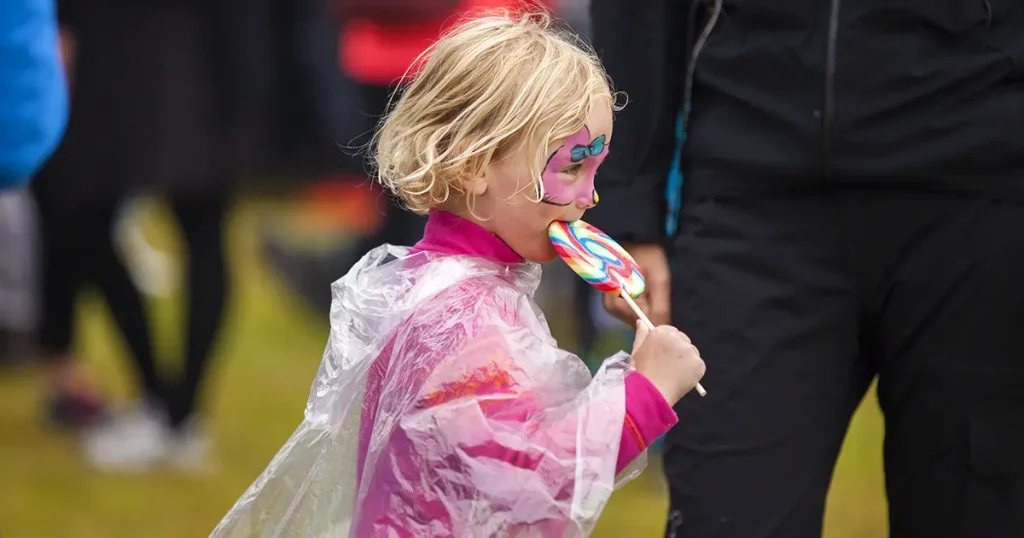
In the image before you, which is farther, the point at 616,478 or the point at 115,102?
the point at 115,102

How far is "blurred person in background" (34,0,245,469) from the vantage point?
356cm

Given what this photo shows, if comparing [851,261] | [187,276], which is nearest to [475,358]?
[851,261]

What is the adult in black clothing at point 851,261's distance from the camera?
1.64 meters

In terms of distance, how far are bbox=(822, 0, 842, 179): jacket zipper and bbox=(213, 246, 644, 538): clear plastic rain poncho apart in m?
0.43

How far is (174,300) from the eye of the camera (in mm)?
5320

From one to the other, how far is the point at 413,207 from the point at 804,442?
2.04 feet

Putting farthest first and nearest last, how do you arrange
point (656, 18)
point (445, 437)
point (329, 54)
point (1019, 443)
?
point (329, 54)
point (656, 18)
point (1019, 443)
point (445, 437)

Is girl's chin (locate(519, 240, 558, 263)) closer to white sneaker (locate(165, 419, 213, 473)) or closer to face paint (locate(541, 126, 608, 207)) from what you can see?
face paint (locate(541, 126, 608, 207))

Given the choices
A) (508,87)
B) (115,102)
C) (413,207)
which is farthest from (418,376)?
(115,102)

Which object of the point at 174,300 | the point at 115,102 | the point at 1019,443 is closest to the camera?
the point at 1019,443

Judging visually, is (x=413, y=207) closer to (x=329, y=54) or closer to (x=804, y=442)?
(x=804, y=442)

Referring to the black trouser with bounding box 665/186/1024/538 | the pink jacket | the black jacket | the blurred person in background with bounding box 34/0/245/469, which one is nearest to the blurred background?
the blurred person in background with bounding box 34/0/245/469

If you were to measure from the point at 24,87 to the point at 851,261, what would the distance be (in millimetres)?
1282

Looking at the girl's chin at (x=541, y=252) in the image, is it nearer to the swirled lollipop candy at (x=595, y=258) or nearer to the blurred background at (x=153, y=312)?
the swirled lollipop candy at (x=595, y=258)
